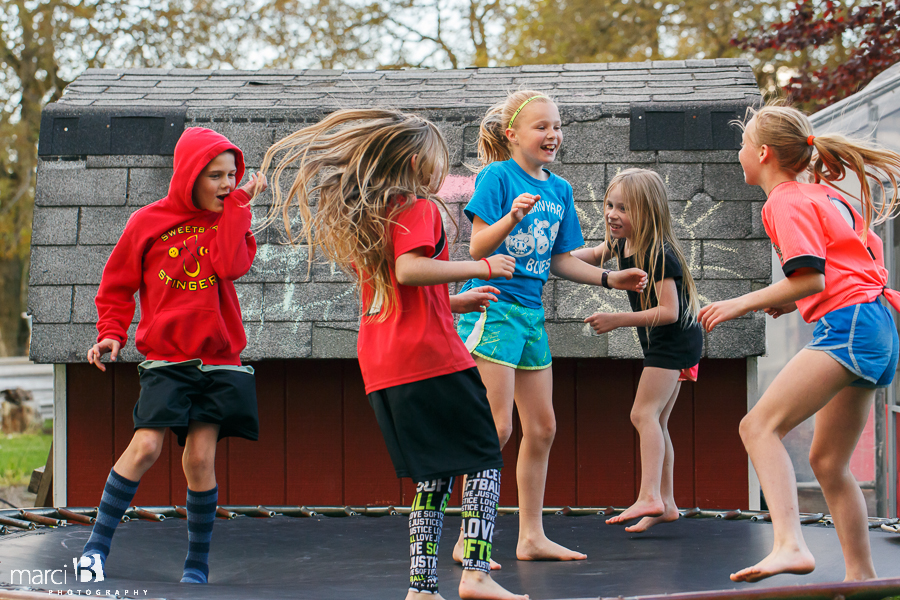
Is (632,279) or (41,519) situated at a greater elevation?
(632,279)

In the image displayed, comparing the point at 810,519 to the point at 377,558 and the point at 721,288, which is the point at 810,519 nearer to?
the point at 721,288

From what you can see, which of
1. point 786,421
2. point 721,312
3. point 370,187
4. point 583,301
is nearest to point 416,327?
point 370,187

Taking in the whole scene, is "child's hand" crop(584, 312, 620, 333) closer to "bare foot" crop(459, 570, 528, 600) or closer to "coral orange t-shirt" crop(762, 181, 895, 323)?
"coral orange t-shirt" crop(762, 181, 895, 323)

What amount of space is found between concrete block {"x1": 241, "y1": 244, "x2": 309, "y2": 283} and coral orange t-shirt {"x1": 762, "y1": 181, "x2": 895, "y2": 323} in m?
2.26

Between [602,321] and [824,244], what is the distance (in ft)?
2.57

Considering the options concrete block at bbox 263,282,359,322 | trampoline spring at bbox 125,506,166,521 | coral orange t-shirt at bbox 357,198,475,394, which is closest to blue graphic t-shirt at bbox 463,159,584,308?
coral orange t-shirt at bbox 357,198,475,394

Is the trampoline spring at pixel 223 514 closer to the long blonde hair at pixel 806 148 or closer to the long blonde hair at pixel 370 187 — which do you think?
the long blonde hair at pixel 370 187

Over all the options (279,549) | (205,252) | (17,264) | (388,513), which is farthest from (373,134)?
(17,264)

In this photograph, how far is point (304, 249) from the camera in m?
3.99

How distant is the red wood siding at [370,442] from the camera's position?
410 cm

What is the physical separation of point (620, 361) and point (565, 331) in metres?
0.44

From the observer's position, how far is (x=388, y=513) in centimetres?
382

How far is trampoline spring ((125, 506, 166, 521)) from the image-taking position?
363 cm

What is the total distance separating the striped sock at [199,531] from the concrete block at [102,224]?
1.78 meters
